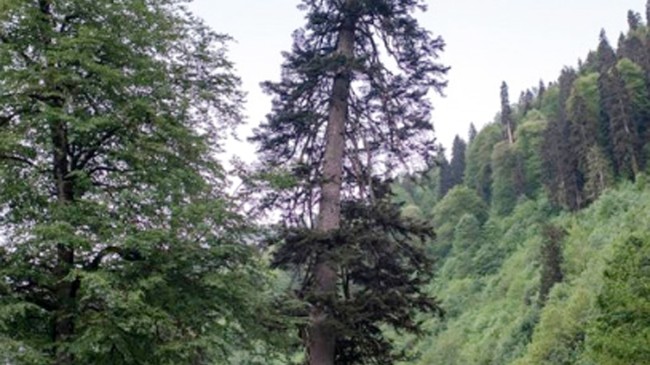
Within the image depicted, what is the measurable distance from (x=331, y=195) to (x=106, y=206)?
4.26m

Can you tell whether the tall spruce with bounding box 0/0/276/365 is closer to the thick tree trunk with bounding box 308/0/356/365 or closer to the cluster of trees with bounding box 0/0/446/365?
the cluster of trees with bounding box 0/0/446/365

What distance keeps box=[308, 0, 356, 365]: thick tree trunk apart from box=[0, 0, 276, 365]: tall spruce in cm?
174

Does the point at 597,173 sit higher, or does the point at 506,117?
the point at 506,117

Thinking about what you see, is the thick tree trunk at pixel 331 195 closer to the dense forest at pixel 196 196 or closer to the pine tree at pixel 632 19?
the dense forest at pixel 196 196

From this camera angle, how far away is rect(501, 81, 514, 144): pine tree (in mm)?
94588

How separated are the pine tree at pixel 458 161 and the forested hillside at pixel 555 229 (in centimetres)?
21

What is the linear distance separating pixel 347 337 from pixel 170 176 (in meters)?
4.07

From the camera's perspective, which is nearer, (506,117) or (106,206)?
(106,206)

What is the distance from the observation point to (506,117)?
98.9 metres

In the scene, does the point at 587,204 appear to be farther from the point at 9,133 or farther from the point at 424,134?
the point at 9,133

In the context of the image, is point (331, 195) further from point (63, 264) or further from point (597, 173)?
point (597, 173)

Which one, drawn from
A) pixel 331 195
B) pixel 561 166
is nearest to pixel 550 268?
pixel 561 166

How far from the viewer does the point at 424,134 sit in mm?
11773

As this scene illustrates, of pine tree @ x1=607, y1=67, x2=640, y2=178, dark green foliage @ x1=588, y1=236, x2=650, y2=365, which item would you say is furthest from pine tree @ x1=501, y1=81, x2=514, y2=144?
dark green foliage @ x1=588, y1=236, x2=650, y2=365
